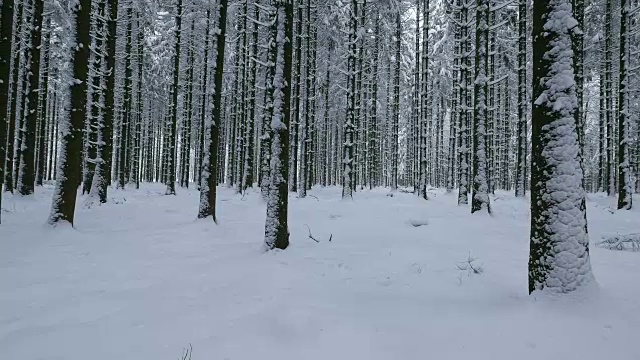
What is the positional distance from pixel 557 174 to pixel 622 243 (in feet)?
16.5

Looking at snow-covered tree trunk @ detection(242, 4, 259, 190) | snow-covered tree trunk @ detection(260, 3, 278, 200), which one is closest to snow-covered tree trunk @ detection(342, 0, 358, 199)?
snow-covered tree trunk @ detection(260, 3, 278, 200)

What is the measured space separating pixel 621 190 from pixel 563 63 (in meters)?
13.8

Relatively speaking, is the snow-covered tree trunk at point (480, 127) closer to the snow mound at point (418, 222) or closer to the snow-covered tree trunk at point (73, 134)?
the snow mound at point (418, 222)

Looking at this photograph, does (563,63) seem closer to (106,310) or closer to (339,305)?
(339,305)

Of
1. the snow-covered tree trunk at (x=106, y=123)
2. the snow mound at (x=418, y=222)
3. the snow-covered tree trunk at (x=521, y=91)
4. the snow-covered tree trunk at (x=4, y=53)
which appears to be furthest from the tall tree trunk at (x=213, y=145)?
the snow-covered tree trunk at (x=521, y=91)

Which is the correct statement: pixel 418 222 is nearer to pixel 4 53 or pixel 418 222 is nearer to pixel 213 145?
pixel 213 145

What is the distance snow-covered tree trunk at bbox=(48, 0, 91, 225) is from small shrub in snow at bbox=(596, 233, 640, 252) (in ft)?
38.2

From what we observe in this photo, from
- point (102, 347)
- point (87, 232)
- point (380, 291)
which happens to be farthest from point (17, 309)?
point (87, 232)

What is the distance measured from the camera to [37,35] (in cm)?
1370

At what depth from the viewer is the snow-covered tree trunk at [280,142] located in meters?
7.08

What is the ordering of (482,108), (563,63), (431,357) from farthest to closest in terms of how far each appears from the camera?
(482,108), (563,63), (431,357)

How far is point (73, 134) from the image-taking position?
884cm

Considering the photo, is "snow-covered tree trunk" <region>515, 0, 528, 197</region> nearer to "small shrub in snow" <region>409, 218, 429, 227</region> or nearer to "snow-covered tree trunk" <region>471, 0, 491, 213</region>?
"snow-covered tree trunk" <region>471, 0, 491, 213</region>

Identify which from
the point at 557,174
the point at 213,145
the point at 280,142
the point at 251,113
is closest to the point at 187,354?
the point at 557,174
